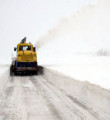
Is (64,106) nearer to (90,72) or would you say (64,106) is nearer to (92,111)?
(92,111)

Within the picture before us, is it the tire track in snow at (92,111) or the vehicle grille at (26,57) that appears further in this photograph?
the vehicle grille at (26,57)

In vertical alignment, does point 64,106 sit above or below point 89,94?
below

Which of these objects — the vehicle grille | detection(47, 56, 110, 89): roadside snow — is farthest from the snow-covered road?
the vehicle grille

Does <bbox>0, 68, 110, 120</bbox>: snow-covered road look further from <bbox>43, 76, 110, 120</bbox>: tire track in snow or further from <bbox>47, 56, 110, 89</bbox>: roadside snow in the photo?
<bbox>47, 56, 110, 89</bbox>: roadside snow

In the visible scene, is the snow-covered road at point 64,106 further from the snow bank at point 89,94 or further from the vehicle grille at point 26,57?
the vehicle grille at point 26,57

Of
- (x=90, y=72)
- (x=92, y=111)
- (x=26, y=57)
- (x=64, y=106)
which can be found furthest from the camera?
(x=26, y=57)

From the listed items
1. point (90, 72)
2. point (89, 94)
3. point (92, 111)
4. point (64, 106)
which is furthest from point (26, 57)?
point (92, 111)

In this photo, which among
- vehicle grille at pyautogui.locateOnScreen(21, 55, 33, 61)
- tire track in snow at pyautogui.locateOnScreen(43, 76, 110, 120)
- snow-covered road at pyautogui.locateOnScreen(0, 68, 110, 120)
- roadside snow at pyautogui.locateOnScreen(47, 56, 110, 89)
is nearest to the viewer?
tire track in snow at pyautogui.locateOnScreen(43, 76, 110, 120)

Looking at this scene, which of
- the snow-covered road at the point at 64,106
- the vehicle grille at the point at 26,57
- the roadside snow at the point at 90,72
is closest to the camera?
the snow-covered road at the point at 64,106

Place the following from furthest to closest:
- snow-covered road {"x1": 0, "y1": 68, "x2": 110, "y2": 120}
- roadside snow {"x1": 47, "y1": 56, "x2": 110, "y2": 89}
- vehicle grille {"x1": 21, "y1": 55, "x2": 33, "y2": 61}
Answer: vehicle grille {"x1": 21, "y1": 55, "x2": 33, "y2": 61}, roadside snow {"x1": 47, "y1": 56, "x2": 110, "y2": 89}, snow-covered road {"x1": 0, "y1": 68, "x2": 110, "y2": 120}

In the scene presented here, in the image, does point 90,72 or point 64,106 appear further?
point 90,72

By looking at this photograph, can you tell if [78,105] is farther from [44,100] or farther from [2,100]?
[2,100]

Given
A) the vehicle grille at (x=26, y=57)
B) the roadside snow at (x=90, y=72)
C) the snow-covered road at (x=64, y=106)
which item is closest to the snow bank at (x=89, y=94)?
the snow-covered road at (x=64, y=106)

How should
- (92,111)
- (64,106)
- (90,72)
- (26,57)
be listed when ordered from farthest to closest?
1. (26,57)
2. (90,72)
3. (64,106)
4. (92,111)
